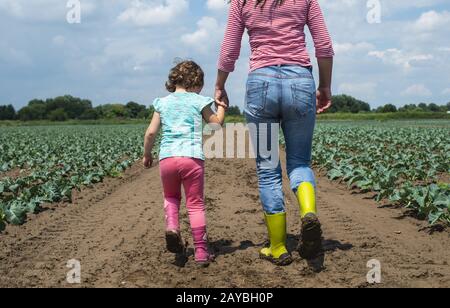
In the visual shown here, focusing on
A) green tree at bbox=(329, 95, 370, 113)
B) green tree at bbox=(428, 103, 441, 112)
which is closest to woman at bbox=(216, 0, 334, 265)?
green tree at bbox=(329, 95, 370, 113)

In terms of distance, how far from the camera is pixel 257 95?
3.92 m

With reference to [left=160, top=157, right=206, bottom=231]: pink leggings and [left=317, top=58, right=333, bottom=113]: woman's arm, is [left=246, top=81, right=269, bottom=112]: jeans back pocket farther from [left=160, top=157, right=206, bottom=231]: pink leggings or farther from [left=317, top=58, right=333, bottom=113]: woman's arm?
[left=160, top=157, right=206, bottom=231]: pink leggings

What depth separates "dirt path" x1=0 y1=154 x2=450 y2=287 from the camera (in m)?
3.75

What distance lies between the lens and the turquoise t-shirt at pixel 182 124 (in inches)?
163

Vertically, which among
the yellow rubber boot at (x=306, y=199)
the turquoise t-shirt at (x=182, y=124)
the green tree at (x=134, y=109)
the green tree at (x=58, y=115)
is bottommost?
the yellow rubber boot at (x=306, y=199)

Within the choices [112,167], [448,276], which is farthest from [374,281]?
[112,167]

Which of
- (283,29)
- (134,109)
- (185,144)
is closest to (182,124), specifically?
(185,144)

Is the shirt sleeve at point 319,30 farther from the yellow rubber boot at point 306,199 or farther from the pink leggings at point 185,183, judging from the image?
the pink leggings at point 185,183

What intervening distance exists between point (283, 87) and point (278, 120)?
29cm

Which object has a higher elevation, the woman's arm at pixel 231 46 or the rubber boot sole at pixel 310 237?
the woman's arm at pixel 231 46

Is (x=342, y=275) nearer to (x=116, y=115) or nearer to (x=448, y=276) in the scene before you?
(x=448, y=276)

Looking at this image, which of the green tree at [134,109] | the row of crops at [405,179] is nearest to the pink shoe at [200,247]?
the row of crops at [405,179]

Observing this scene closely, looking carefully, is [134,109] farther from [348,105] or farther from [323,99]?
[323,99]

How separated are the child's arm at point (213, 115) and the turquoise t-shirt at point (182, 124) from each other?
1.4 inches
